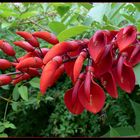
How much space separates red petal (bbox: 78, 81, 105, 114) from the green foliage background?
0.18 m

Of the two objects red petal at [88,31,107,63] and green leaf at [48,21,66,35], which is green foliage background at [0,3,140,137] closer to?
green leaf at [48,21,66,35]

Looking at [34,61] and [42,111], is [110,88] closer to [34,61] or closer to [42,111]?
[34,61]

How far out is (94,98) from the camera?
51cm

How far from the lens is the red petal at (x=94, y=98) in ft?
1.66

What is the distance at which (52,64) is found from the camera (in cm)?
48

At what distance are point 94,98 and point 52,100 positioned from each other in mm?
1148

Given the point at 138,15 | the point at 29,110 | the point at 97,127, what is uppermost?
the point at 138,15

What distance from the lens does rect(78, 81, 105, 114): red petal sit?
0.51 m

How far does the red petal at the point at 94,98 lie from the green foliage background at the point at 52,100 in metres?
0.18

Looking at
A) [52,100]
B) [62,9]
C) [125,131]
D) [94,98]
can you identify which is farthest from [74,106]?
Result: [52,100]

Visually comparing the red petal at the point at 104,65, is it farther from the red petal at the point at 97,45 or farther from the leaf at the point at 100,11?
the leaf at the point at 100,11

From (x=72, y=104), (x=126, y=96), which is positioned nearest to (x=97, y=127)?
(x=126, y=96)

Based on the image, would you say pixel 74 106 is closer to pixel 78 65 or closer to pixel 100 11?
pixel 78 65

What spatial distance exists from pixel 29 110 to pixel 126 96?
2.11ft
